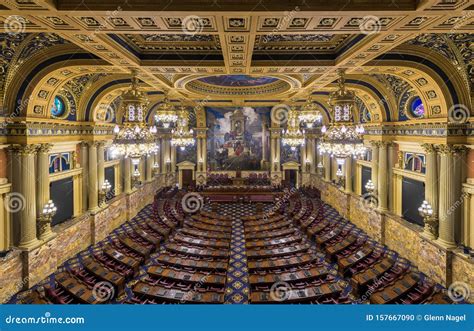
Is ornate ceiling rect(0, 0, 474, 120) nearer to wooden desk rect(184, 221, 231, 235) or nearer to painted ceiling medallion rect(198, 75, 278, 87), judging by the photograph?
painted ceiling medallion rect(198, 75, 278, 87)

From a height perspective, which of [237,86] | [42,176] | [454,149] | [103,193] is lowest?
[103,193]

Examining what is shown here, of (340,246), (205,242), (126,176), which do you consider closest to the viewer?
(340,246)

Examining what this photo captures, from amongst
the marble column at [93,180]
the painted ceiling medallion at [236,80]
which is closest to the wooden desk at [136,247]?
the marble column at [93,180]

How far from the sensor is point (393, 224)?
1410cm

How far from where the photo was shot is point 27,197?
1030 centimetres

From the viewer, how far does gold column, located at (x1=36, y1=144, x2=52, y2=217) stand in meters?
11.1

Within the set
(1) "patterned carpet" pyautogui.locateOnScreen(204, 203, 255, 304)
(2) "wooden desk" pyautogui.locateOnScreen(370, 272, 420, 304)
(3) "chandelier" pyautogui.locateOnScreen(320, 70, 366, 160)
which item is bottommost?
(1) "patterned carpet" pyautogui.locateOnScreen(204, 203, 255, 304)

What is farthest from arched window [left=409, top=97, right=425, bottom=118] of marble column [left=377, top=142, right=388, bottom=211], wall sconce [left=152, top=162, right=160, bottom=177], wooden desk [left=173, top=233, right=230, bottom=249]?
wall sconce [left=152, top=162, right=160, bottom=177]

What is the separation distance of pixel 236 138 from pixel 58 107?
17.1 m

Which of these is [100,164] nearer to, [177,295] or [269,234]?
[177,295]

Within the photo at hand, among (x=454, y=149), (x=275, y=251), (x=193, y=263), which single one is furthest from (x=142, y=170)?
(x=454, y=149)

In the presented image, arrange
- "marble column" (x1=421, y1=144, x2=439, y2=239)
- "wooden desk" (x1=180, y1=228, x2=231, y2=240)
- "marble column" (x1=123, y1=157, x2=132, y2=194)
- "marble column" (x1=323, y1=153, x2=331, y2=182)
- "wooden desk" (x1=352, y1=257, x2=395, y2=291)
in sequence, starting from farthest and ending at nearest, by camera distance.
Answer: "marble column" (x1=323, y1=153, x2=331, y2=182) → "marble column" (x1=123, y1=157, x2=132, y2=194) → "wooden desk" (x1=180, y1=228, x2=231, y2=240) → "marble column" (x1=421, y1=144, x2=439, y2=239) → "wooden desk" (x1=352, y1=257, x2=395, y2=291)

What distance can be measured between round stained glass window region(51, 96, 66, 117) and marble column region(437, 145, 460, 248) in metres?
16.9

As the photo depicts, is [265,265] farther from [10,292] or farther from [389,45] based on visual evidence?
[10,292]
